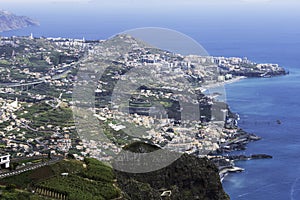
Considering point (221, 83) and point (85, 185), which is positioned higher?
point (85, 185)

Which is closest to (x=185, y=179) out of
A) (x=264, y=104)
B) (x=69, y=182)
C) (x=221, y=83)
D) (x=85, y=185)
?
(x=85, y=185)

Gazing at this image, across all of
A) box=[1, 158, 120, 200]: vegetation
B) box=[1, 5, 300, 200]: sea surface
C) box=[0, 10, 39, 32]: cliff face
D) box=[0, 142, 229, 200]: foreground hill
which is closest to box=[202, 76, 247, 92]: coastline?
box=[1, 5, 300, 200]: sea surface

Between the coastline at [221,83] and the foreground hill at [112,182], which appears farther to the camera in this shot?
the coastline at [221,83]

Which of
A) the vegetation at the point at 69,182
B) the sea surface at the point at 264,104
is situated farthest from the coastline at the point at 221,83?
the vegetation at the point at 69,182

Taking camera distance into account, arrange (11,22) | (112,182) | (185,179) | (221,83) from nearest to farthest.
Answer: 1. (112,182)
2. (185,179)
3. (221,83)
4. (11,22)

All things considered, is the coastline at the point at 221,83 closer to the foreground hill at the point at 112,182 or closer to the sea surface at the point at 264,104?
the sea surface at the point at 264,104

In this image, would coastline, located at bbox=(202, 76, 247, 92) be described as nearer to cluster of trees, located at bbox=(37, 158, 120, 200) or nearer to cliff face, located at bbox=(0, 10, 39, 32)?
cluster of trees, located at bbox=(37, 158, 120, 200)

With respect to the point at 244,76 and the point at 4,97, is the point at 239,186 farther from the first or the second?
the point at 244,76

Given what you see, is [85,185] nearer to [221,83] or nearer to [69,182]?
[69,182]

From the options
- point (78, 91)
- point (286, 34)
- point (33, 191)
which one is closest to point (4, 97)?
point (78, 91)

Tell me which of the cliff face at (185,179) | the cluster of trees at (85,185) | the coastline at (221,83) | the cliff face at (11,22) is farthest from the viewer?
the cliff face at (11,22)
